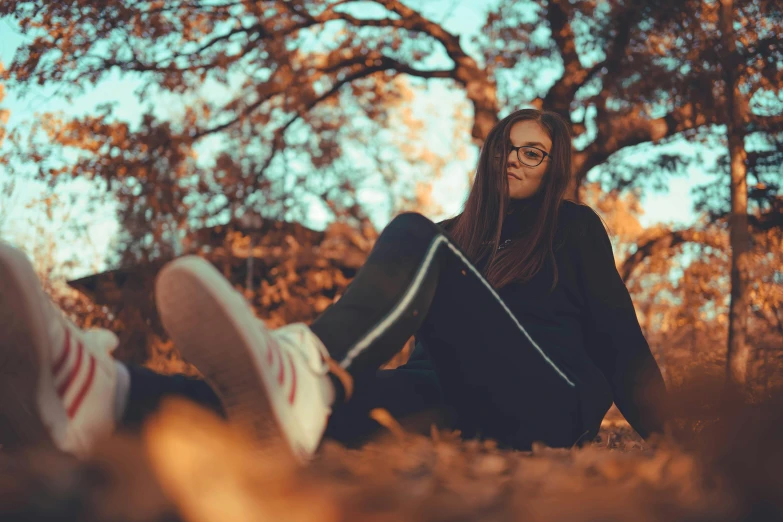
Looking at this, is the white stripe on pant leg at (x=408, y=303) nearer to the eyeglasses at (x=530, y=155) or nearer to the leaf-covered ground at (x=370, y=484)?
the leaf-covered ground at (x=370, y=484)

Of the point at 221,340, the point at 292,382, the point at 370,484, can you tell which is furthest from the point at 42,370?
the point at 370,484

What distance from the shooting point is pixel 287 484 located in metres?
0.73

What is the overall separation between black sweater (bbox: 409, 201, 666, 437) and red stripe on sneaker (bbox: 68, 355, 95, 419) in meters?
1.00

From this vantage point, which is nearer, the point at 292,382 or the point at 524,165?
the point at 292,382

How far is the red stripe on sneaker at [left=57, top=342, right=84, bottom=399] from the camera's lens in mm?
1000

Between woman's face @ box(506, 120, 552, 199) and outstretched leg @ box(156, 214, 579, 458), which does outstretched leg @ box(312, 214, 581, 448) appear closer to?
outstretched leg @ box(156, 214, 579, 458)

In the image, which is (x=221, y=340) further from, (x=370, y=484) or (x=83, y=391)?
(x=370, y=484)

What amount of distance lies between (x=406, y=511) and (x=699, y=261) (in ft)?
31.6

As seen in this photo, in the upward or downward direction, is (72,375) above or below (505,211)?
below

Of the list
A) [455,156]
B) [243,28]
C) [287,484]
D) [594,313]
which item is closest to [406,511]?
[287,484]

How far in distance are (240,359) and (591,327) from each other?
1.13m

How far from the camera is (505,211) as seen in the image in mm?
2252

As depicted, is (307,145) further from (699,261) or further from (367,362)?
(367,362)

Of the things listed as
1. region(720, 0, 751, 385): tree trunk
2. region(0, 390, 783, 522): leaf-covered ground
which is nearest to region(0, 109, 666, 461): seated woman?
region(0, 390, 783, 522): leaf-covered ground
